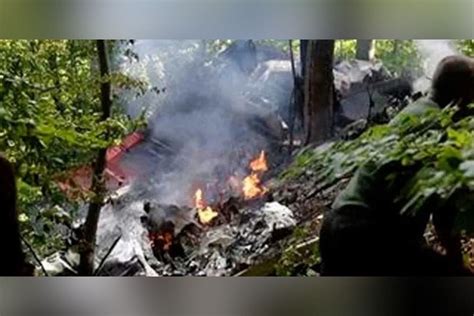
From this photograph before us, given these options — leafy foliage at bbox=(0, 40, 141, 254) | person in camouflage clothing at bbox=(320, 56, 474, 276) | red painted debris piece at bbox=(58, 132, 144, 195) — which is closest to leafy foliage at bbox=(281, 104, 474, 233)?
person in camouflage clothing at bbox=(320, 56, 474, 276)

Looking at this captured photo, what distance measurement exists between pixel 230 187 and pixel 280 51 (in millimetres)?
504

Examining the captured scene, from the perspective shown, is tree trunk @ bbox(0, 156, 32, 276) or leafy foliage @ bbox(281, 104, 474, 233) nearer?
leafy foliage @ bbox(281, 104, 474, 233)

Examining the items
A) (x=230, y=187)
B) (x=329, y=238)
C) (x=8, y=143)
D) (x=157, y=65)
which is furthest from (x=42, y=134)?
(x=329, y=238)

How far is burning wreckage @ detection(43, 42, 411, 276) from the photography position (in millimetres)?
2758

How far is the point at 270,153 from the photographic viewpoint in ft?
9.04

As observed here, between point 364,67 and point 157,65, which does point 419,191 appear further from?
point 157,65

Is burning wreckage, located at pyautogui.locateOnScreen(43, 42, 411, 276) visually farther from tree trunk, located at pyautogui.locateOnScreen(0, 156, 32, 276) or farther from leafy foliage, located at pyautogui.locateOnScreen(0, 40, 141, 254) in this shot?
tree trunk, located at pyautogui.locateOnScreen(0, 156, 32, 276)

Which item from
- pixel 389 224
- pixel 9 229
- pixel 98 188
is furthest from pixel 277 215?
pixel 9 229

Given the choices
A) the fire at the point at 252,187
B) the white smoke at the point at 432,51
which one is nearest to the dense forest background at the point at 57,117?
the fire at the point at 252,187

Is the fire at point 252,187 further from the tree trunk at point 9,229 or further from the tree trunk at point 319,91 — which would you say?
the tree trunk at point 9,229

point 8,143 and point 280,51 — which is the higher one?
point 280,51

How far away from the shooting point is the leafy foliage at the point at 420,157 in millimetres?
2688

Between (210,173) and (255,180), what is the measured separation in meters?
0.16

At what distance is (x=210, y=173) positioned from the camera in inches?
109
